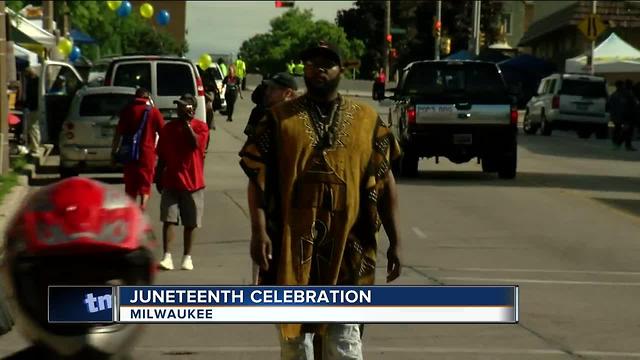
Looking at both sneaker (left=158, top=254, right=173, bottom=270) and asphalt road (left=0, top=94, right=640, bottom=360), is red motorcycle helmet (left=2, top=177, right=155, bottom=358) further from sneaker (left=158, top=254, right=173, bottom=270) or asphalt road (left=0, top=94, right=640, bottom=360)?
→ sneaker (left=158, top=254, right=173, bottom=270)

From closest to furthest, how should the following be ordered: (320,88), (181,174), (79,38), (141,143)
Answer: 1. (320,88)
2. (181,174)
3. (141,143)
4. (79,38)

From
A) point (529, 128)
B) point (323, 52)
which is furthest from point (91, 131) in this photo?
point (529, 128)

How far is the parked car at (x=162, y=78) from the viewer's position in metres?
29.4

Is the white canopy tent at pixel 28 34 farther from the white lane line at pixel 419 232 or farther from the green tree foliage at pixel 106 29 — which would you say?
the white lane line at pixel 419 232

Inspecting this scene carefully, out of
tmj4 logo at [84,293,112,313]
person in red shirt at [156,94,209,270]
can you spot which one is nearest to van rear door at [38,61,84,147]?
person in red shirt at [156,94,209,270]

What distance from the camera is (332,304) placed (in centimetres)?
566

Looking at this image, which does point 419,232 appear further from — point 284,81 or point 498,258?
point 284,81

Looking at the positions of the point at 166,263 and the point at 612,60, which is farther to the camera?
the point at 612,60

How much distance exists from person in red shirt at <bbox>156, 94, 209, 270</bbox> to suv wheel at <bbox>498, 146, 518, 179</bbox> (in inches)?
512

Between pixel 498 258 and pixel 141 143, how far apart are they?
4.50 metres

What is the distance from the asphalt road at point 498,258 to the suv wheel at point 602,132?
1409cm

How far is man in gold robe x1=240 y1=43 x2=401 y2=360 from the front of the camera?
654 centimetres

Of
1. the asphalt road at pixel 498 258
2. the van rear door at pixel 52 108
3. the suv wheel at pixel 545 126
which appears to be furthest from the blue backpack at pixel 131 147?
the suv wheel at pixel 545 126

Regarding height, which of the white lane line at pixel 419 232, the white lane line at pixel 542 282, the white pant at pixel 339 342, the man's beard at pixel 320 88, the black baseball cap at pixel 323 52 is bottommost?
the white lane line at pixel 419 232
